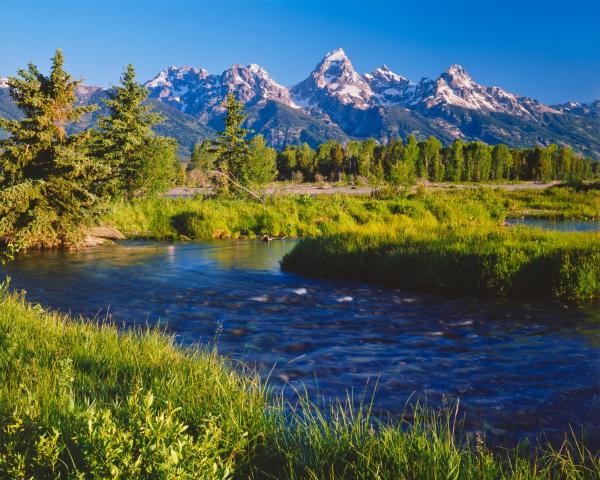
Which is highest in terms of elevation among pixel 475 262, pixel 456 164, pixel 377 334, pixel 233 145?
pixel 456 164

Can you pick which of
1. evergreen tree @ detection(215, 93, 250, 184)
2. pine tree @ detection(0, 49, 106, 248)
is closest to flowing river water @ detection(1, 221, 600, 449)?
pine tree @ detection(0, 49, 106, 248)

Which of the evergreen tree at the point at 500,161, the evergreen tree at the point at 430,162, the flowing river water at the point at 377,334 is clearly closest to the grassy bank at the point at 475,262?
the flowing river water at the point at 377,334

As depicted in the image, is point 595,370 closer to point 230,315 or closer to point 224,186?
point 230,315

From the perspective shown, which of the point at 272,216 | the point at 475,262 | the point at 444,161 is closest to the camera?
the point at 475,262

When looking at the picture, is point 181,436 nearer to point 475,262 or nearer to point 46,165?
point 475,262

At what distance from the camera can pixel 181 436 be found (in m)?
2.95

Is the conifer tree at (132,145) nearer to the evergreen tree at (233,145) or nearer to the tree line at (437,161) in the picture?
the evergreen tree at (233,145)

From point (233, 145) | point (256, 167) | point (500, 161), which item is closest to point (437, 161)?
point (500, 161)

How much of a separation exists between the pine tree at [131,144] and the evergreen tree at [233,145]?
14745 millimetres

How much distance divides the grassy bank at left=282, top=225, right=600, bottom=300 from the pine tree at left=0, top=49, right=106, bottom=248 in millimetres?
10872

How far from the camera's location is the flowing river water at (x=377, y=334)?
256 inches

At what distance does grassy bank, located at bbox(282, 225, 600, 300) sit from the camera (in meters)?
12.8

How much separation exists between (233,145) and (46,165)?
32460 mm

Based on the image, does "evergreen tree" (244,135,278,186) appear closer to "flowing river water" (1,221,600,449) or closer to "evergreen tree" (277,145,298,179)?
"flowing river water" (1,221,600,449)
